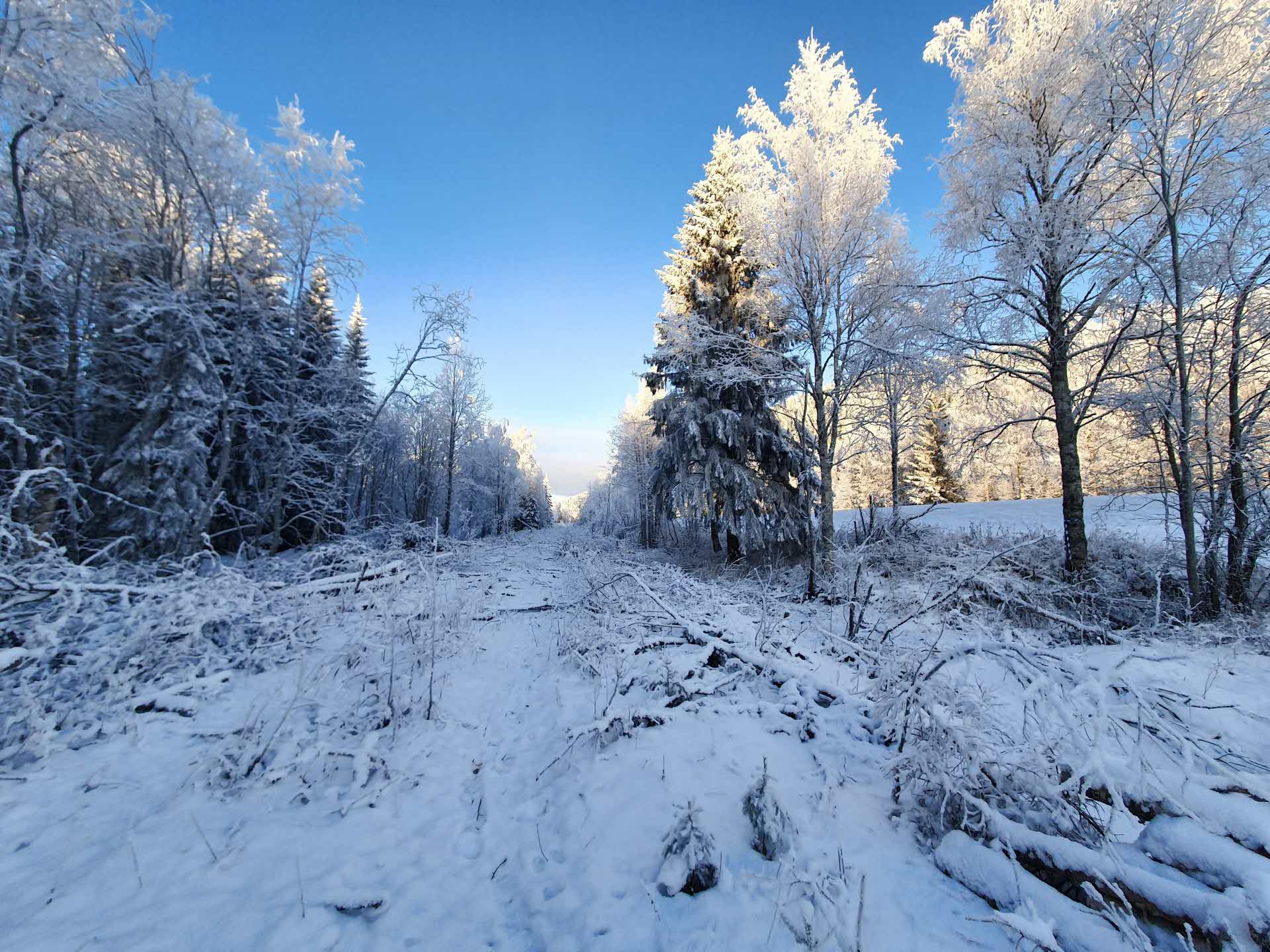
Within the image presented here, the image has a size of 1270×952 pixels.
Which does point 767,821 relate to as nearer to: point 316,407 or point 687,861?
point 687,861

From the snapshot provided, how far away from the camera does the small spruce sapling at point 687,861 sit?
199 centimetres

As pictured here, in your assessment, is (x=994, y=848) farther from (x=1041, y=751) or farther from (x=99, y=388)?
(x=99, y=388)

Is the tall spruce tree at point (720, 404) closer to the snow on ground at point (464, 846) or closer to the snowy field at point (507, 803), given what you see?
the snowy field at point (507, 803)

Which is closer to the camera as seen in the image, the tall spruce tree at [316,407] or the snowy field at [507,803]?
the snowy field at [507,803]

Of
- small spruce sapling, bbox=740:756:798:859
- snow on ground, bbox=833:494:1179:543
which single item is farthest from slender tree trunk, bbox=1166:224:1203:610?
small spruce sapling, bbox=740:756:798:859

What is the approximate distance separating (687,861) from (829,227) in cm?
962

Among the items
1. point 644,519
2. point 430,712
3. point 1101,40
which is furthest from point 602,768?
point 644,519

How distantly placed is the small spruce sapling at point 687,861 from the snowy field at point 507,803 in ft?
0.12

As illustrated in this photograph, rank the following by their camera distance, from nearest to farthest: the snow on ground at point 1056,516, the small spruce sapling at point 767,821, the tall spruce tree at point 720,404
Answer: the small spruce sapling at point 767,821 < the snow on ground at point 1056,516 < the tall spruce tree at point 720,404

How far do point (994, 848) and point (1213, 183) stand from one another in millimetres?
8963

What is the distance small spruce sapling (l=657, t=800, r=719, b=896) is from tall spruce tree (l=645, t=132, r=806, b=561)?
9.60m

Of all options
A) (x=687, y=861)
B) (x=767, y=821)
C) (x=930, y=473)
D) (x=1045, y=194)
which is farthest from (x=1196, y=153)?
(x=930, y=473)

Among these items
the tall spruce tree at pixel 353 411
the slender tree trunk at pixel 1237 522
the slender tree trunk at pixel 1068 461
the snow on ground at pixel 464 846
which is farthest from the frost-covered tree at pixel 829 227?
the tall spruce tree at pixel 353 411

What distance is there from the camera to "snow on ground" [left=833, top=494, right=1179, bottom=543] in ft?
30.3
